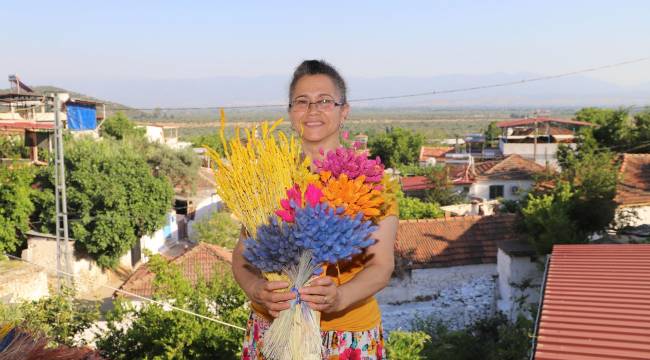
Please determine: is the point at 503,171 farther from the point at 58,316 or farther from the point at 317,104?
the point at 317,104

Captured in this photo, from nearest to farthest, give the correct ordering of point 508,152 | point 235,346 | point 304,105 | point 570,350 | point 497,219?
1. point 304,105
2. point 570,350
3. point 235,346
4. point 497,219
5. point 508,152

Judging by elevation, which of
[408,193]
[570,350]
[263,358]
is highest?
[263,358]

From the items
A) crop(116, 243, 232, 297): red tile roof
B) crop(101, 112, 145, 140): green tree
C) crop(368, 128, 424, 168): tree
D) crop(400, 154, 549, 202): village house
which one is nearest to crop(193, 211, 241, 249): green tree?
crop(116, 243, 232, 297): red tile roof

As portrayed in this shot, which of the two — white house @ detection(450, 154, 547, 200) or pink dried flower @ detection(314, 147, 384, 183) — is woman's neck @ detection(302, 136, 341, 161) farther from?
white house @ detection(450, 154, 547, 200)

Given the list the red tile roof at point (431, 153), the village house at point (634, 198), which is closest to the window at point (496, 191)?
the village house at point (634, 198)

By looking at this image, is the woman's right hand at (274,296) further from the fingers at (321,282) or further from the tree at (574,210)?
the tree at (574,210)

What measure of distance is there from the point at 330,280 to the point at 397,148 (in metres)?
37.0

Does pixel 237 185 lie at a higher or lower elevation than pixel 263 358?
higher

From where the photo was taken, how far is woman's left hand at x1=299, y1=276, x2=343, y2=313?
68.3 inches

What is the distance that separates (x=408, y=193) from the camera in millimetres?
22938

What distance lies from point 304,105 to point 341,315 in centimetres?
72

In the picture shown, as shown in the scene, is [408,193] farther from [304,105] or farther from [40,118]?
[304,105]

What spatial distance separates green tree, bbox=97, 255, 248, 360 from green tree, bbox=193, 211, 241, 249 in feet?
36.9

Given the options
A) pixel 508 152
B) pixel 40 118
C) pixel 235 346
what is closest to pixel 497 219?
pixel 235 346
